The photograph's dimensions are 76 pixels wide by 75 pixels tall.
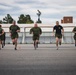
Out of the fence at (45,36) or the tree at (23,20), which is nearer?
the fence at (45,36)

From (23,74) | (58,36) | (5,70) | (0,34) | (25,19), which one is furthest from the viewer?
(25,19)

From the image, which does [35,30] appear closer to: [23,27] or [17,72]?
[17,72]

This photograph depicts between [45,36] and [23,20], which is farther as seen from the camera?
[23,20]

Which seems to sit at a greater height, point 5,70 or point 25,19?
point 25,19

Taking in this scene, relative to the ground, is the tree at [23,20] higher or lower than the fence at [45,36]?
higher

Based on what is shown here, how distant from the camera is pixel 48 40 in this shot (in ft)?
217

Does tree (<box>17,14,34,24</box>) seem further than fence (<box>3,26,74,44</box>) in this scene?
Yes

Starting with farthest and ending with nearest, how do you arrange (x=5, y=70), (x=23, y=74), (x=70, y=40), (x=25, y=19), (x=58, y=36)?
(x=25, y=19)
(x=70, y=40)
(x=58, y=36)
(x=5, y=70)
(x=23, y=74)

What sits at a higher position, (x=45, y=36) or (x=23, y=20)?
(x=23, y=20)

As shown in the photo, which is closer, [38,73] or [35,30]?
[38,73]

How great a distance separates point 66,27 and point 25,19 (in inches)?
2775

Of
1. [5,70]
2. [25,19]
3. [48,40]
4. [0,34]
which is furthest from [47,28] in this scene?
[25,19]

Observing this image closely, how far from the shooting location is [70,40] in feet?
214

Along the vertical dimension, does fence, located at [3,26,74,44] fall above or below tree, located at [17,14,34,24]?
below
